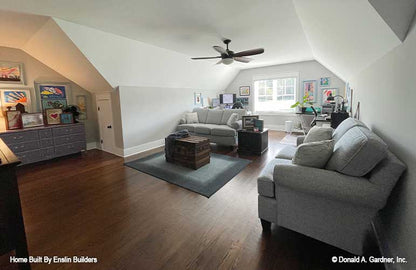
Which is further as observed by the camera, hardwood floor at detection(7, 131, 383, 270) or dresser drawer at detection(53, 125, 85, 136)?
dresser drawer at detection(53, 125, 85, 136)

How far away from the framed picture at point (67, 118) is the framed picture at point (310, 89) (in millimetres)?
7232

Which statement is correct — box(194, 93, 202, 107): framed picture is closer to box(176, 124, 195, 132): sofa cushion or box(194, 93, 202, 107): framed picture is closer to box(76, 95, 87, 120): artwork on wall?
box(176, 124, 195, 132): sofa cushion

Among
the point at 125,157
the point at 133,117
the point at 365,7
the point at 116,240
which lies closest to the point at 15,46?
the point at 133,117

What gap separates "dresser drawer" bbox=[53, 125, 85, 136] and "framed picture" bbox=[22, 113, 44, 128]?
42 centimetres

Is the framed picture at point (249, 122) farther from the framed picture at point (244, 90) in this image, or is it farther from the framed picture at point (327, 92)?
the framed picture at point (244, 90)

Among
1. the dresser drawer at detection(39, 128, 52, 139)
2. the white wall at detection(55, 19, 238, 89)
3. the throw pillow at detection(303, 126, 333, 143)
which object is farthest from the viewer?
the dresser drawer at detection(39, 128, 52, 139)

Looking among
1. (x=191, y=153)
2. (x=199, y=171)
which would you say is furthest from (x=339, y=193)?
(x=191, y=153)

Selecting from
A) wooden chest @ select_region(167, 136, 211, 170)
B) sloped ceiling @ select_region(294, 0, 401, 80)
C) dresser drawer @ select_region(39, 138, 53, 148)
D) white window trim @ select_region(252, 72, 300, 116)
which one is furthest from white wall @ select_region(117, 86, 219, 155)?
sloped ceiling @ select_region(294, 0, 401, 80)

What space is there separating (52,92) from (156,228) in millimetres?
4638

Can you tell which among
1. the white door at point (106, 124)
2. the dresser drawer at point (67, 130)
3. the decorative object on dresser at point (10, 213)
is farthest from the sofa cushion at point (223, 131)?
the decorative object on dresser at point (10, 213)

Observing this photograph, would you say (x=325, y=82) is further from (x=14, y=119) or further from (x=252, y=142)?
Answer: (x=14, y=119)

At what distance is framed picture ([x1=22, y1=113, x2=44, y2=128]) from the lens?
397cm

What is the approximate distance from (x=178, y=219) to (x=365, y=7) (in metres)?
2.52

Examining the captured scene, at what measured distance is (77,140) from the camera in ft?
14.9
